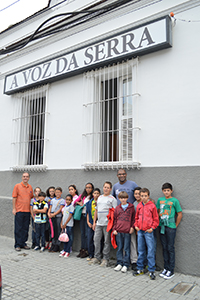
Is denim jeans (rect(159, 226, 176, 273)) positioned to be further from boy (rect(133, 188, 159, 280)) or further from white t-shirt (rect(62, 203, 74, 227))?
white t-shirt (rect(62, 203, 74, 227))

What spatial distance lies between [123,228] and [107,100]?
289 cm

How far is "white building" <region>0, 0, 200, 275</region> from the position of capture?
476 cm

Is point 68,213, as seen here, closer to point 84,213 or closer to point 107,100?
point 84,213

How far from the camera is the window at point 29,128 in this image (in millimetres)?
7473

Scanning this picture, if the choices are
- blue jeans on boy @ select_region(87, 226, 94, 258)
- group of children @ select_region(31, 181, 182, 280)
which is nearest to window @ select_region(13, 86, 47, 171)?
group of children @ select_region(31, 181, 182, 280)

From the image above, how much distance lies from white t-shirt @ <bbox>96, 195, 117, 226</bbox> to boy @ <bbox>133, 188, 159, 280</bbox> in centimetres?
64

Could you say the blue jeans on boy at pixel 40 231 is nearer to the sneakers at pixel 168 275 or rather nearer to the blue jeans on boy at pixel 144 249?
the blue jeans on boy at pixel 144 249

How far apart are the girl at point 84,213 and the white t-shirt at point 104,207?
1.74ft

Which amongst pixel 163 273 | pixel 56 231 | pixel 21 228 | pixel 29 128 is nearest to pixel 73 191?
pixel 56 231

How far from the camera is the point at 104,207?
4.96 meters

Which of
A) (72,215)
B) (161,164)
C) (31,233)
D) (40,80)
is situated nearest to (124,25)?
(40,80)

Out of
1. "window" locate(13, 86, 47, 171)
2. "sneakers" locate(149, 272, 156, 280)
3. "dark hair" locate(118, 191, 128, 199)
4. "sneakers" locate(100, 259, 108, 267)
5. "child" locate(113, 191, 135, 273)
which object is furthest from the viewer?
"window" locate(13, 86, 47, 171)

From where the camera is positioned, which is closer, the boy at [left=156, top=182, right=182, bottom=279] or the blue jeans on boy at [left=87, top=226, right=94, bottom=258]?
the boy at [left=156, top=182, right=182, bottom=279]

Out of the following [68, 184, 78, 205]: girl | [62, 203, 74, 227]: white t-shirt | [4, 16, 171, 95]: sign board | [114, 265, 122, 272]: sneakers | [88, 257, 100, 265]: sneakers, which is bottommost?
[88, 257, 100, 265]: sneakers
